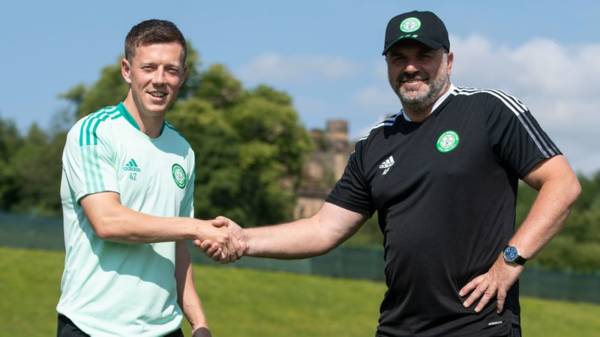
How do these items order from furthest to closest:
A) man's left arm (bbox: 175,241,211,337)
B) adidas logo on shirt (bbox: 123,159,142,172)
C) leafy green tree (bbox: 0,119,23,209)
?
leafy green tree (bbox: 0,119,23,209) → man's left arm (bbox: 175,241,211,337) → adidas logo on shirt (bbox: 123,159,142,172)

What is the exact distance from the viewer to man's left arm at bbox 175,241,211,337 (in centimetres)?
649

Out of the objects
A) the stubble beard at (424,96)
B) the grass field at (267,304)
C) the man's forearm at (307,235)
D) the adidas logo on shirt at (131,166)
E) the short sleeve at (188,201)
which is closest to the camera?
the adidas logo on shirt at (131,166)

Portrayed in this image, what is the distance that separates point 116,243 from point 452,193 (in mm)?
2025

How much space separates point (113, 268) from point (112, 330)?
36 centimetres

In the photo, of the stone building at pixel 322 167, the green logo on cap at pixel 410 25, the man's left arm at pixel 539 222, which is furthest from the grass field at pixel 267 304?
the stone building at pixel 322 167

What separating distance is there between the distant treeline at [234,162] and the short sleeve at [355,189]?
207 feet

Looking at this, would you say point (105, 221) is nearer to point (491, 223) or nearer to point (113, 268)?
point (113, 268)

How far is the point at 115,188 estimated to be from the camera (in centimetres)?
585

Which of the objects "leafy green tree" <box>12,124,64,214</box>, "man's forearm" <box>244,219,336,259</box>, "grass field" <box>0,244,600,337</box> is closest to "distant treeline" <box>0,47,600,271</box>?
"leafy green tree" <box>12,124,64,214</box>

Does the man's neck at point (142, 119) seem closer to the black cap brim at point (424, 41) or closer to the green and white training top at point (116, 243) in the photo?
the green and white training top at point (116, 243)

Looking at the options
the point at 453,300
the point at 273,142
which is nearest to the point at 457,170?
the point at 453,300

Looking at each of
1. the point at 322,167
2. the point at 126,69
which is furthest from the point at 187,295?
the point at 322,167

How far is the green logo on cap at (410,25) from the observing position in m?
6.24

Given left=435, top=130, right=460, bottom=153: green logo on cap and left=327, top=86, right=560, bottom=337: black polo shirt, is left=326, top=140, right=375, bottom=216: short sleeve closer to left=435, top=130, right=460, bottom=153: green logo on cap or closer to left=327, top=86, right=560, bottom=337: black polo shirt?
left=327, top=86, right=560, bottom=337: black polo shirt
